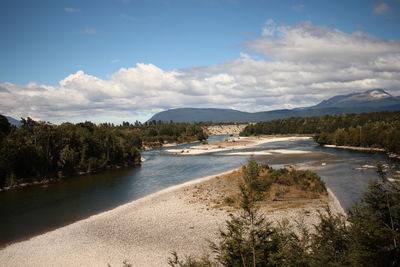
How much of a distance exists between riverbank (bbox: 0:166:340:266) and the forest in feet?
111

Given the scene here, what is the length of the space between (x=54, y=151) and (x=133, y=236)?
159 feet

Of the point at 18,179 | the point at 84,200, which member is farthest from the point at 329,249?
the point at 18,179

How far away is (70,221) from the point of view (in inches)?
1479

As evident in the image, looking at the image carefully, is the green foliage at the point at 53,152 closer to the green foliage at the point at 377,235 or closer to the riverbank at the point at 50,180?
the riverbank at the point at 50,180

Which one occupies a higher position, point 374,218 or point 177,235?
point 374,218

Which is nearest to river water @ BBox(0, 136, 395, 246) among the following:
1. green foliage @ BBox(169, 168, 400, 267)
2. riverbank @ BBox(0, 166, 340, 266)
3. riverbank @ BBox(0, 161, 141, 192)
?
riverbank @ BBox(0, 161, 141, 192)

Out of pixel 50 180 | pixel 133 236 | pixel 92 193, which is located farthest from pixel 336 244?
pixel 50 180

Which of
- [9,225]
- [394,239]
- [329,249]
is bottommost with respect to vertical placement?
[9,225]

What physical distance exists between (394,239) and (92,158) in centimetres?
7564

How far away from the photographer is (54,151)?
69.9 m

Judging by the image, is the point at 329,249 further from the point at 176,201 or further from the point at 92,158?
the point at 92,158

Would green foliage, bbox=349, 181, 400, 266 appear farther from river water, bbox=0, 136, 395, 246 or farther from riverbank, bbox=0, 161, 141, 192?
riverbank, bbox=0, 161, 141, 192

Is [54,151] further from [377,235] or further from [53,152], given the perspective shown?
[377,235]

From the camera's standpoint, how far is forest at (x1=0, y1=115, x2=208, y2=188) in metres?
61.0
